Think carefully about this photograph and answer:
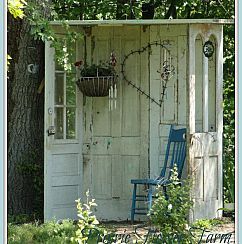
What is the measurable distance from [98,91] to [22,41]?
107cm

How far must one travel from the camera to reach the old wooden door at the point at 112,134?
8.66 meters

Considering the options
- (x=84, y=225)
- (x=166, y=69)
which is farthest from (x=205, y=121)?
(x=84, y=225)

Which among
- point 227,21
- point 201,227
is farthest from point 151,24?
point 201,227

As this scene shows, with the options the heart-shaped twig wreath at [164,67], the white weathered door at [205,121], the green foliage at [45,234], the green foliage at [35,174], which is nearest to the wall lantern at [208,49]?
the white weathered door at [205,121]

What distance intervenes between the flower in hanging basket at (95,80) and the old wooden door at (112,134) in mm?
237

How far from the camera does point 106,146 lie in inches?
343

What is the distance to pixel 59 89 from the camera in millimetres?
8352

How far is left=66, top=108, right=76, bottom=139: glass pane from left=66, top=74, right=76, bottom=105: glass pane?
91 millimetres

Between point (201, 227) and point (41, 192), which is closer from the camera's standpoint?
point (201, 227)

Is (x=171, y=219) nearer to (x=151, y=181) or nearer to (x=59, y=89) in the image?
(x=151, y=181)

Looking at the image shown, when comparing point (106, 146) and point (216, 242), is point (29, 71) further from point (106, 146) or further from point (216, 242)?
point (216, 242)

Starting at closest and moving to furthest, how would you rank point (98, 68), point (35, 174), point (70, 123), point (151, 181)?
point (151, 181) < point (98, 68) < point (70, 123) < point (35, 174)

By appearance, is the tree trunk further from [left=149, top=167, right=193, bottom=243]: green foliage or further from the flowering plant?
[left=149, top=167, right=193, bottom=243]: green foliage

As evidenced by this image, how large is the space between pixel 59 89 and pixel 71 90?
0.63 feet
